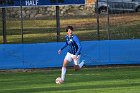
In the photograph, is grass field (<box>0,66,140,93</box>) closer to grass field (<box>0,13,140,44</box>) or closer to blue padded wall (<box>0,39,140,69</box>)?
blue padded wall (<box>0,39,140,69</box>)

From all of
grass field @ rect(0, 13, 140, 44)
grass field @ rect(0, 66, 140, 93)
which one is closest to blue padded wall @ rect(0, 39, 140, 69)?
grass field @ rect(0, 66, 140, 93)

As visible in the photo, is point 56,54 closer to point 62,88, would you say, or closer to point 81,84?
point 81,84

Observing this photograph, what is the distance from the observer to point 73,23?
3303 centimetres

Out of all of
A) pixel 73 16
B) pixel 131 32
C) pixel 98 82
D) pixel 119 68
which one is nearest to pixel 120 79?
pixel 98 82

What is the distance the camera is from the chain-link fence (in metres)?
30.8

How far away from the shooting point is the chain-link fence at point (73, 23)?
30781 mm

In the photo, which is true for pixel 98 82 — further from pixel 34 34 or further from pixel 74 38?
pixel 34 34

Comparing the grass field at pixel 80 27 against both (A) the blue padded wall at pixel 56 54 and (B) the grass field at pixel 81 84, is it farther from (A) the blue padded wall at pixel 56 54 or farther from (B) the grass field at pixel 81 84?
(B) the grass field at pixel 81 84

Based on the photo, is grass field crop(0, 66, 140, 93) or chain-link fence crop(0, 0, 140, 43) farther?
chain-link fence crop(0, 0, 140, 43)

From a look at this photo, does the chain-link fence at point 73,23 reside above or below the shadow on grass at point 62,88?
above

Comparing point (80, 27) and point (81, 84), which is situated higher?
point (80, 27)

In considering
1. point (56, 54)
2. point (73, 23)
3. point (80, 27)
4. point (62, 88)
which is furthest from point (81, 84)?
point (80, 27)

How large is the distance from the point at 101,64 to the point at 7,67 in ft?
14.8

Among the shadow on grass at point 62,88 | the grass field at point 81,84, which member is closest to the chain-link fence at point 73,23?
the grass field at point 81,84
